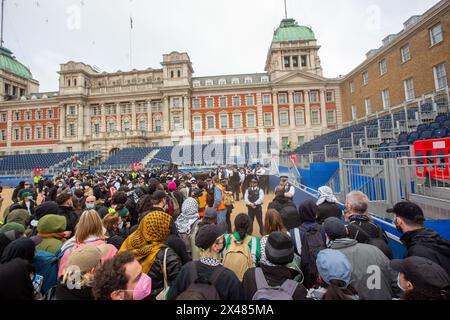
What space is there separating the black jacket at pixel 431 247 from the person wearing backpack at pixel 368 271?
12.7 inches

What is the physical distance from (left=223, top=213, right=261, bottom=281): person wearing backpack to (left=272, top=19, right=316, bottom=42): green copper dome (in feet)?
153

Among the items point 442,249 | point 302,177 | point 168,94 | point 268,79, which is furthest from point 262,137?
point 442,249

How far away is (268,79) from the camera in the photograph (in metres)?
43.7

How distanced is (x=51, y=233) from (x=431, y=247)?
14.7ft

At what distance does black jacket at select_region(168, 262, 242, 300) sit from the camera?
74.3 inches

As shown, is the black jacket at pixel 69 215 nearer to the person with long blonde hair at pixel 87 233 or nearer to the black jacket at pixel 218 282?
the person with long blonde hair at pixel 87 233

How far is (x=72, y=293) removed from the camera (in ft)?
6.29

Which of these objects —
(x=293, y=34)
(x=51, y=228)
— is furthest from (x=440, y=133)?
(x=293, y=34)

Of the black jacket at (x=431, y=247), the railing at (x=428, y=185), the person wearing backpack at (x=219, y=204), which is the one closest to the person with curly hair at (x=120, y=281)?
the black jacket at (x=431, y=247)

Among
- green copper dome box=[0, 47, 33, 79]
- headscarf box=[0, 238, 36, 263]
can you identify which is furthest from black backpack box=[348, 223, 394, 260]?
green copper dome box=[0, 47, 33, 79]

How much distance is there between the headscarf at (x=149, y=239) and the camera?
A: 7.72 ft

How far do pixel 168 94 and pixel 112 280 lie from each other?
42949mm

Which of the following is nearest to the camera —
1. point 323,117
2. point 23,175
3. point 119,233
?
point 119,233
